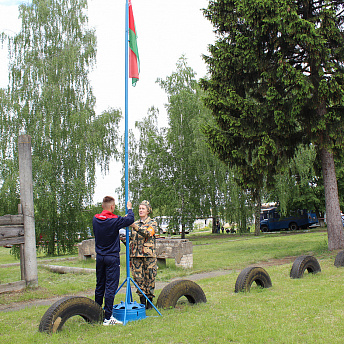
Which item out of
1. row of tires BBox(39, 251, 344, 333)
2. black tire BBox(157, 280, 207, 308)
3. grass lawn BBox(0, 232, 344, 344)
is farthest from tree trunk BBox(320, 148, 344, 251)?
black tire BBox(157, 280, 207, 308)

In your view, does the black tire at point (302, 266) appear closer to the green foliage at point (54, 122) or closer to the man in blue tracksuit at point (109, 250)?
the man in blue tracksuit at point (109, 250)

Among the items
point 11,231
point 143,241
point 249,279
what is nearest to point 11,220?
point 11,231

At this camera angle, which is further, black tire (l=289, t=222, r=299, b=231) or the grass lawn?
black tire (l=289, t=222, r=299, b=231)

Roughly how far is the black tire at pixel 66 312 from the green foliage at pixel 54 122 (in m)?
15.1

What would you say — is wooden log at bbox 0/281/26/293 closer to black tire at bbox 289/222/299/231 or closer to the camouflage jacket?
the camouflage jacket

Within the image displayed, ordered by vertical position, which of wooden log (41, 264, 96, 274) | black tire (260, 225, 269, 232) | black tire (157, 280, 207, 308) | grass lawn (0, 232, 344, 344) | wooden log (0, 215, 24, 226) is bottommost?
black tire (260, 225, 269, 232)

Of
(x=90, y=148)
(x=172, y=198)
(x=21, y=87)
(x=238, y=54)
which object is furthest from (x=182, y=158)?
(x=238, y=54)

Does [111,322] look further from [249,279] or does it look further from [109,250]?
[249,279]

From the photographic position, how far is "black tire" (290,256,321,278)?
836 centimetres

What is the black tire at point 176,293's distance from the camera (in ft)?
18.8

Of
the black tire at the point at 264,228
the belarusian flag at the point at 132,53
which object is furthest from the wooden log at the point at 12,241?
the black tire at the point at 264,228

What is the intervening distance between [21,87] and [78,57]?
4.01m

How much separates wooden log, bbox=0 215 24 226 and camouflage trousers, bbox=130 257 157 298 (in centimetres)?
396

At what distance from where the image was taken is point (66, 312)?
4754 mm
